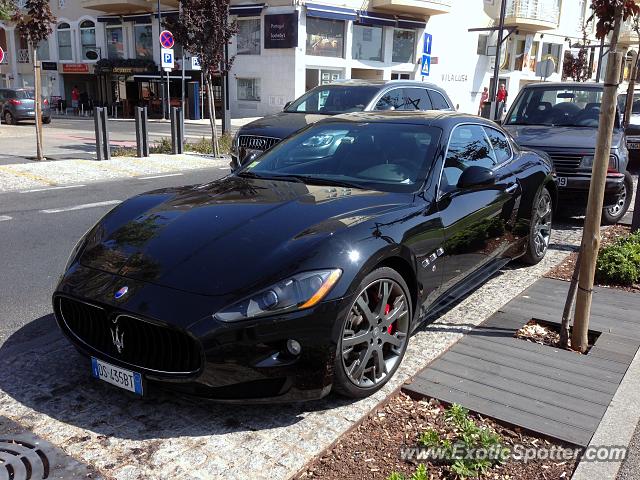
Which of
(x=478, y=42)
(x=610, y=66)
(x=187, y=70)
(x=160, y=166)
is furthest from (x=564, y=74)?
(x=610, y=66)

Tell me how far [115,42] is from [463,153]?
39.3 meters

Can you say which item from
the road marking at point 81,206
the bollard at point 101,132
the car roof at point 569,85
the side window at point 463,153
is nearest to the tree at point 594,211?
the side window at point 463,153

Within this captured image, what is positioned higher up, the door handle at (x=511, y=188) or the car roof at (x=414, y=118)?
the car roof at (x=414, y=118)

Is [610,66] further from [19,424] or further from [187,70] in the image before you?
[187,70]

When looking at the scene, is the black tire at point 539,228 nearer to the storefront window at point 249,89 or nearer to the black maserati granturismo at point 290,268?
the black maserati granturismo at point 290,268

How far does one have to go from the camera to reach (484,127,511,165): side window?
543 cm

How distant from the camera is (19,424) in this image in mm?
3109

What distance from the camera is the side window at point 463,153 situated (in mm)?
4305

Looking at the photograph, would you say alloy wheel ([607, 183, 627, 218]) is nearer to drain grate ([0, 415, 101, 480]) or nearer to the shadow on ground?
the shadow on ground

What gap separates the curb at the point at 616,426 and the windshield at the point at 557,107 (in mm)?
5973

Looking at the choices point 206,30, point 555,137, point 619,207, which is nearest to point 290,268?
point 555,137

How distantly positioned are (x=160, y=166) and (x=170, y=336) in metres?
11.4

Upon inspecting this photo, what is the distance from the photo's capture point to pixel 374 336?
340 cm

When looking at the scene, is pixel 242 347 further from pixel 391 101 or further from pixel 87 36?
pixel 87 36
